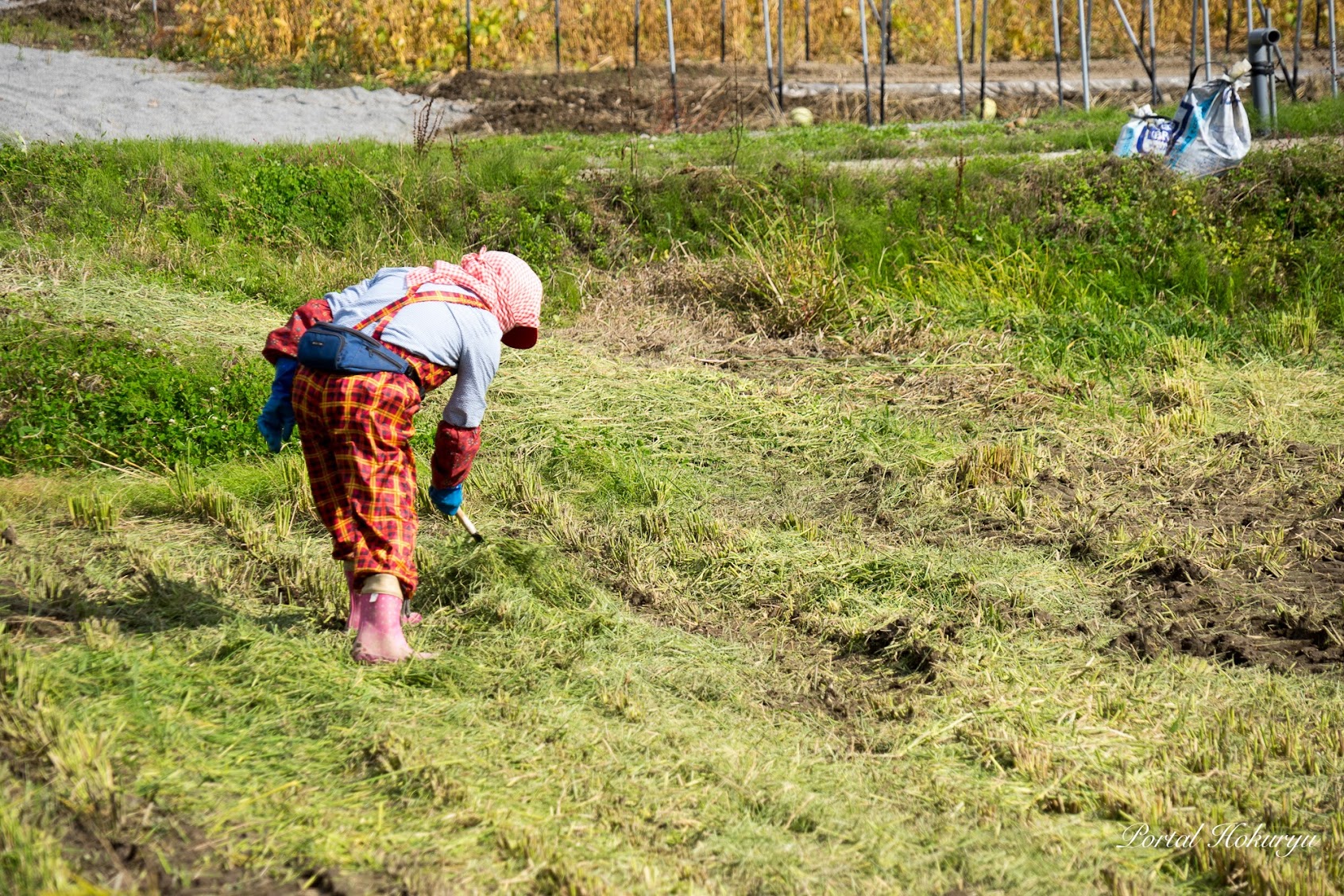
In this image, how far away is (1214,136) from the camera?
8820 mm

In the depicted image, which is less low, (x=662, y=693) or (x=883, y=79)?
(x=883, y=79)

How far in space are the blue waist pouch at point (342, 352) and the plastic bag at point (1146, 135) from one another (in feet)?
23.7

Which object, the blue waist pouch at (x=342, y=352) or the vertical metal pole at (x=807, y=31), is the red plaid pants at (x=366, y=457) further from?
the vertical metal pole at (x=807, y=31)

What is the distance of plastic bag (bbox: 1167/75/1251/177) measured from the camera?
8.78 m

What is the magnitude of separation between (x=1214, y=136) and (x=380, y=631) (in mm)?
7666

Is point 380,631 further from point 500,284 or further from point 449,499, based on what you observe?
point 500,284

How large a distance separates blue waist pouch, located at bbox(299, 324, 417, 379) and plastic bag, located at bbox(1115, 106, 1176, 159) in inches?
285

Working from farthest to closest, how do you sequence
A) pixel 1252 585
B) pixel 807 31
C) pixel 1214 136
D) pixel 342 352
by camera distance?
pixel 807 31 < pixel 1214 136 < pixel 1252 585 < pixel 342 352

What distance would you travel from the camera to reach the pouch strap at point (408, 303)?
3.59m

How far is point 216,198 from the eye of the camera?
324 inches

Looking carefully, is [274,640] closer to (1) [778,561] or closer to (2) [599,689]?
(2) [599,689]

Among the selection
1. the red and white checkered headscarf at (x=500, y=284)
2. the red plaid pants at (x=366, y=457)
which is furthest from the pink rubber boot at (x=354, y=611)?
the red and white checkered headscarf at (x=500, y=284)

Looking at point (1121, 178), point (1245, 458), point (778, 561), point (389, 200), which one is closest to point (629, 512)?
point (778, 561)

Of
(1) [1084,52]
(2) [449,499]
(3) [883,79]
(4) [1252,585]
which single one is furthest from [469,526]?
(1) [1084,52]
